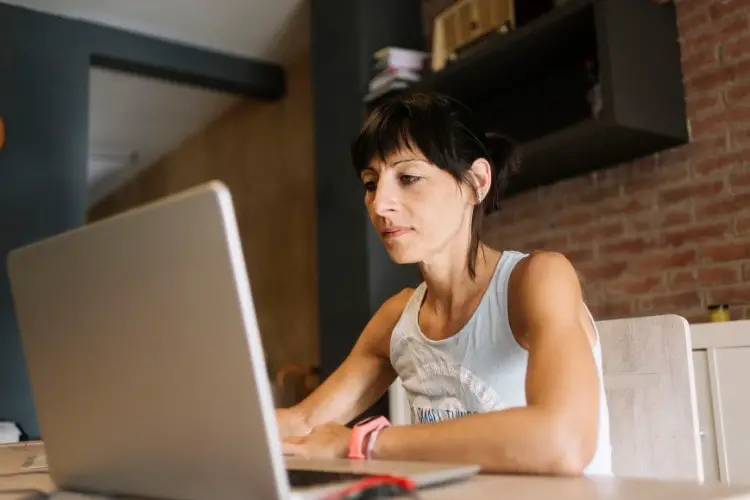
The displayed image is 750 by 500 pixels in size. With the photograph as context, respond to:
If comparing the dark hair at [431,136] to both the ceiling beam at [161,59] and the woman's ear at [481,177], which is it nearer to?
the woman's ear at [481,177]

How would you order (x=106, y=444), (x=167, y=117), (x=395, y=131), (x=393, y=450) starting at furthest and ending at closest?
(x=167, y=117), (x=395, y=131), (x=393, y=450), (x=106, y=444)

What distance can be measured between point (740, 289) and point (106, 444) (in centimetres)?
195

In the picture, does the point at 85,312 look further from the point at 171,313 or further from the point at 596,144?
the point at 596,144

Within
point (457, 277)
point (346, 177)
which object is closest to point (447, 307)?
point (457, 277)

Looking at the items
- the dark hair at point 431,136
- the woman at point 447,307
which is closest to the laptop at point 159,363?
the woman at point 447,307

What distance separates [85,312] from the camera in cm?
72

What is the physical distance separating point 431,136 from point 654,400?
555 mm

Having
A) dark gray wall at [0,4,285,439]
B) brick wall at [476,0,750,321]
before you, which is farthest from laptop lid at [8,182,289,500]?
dark gray wall at [0,4,285,439]

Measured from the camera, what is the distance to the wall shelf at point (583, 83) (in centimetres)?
224

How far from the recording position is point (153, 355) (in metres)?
0.66

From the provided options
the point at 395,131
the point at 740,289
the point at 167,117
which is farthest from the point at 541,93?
the point at 167,117

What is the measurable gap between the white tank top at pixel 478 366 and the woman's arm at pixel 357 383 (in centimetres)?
18

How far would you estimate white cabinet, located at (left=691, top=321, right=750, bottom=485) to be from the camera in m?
1.72

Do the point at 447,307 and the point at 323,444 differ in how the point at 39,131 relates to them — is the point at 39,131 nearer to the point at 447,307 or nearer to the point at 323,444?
the point at 447,307
